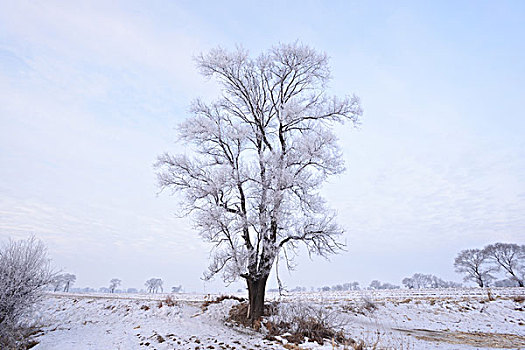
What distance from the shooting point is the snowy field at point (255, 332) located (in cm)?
907

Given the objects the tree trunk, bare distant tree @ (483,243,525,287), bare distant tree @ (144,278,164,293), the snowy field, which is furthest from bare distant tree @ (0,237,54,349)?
bare distant tree @ (144,278,164,293)

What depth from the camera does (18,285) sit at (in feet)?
31.0

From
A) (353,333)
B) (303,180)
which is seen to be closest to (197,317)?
(353,333)

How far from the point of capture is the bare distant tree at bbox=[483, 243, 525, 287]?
4197cm

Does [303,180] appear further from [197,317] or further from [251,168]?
[197,317]

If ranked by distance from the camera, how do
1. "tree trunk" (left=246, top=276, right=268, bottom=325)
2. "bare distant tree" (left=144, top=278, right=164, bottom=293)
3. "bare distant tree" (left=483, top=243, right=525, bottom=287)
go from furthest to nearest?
"bare distant tree" (left=144, top=278, right=164, bottom=293) → "bare distant tree" (left=483, top=243, right=525, bottom=287) → "tree trunk" (left=246, top=276, right=268, bottom=325)

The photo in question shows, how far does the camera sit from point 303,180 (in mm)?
11734

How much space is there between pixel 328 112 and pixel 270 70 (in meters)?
3.56

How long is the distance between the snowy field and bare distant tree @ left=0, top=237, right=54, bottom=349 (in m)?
0.81

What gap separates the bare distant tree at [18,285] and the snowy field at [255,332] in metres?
0.81

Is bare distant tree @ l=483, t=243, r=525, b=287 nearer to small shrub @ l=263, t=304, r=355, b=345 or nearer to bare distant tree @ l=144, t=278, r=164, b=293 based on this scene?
small shrub @ l=263, t=304, r=355, b=345

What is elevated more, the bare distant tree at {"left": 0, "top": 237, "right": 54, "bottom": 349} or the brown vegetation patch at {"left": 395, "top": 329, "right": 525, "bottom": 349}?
the bare distant tree at {"left": 0, "top": 237, "right": 54, "bottom": 349}

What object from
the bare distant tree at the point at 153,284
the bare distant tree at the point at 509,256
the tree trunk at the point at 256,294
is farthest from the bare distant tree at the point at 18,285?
the bare distant tree at the point at 153,284

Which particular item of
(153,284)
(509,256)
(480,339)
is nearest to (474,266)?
(509,256)
